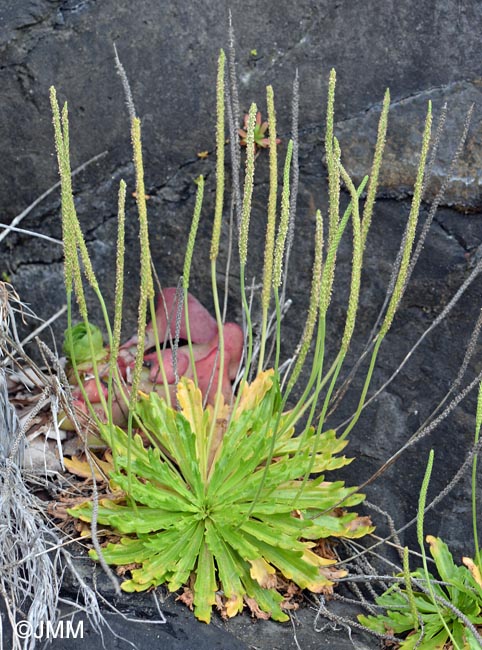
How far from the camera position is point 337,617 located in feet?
6.70

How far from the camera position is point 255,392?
241cm

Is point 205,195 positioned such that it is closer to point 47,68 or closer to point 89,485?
point 47,68

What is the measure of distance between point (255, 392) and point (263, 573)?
586 millimetres

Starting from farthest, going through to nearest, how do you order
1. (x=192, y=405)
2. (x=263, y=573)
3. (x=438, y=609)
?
1. (x=192, y=405)
2. (x=263, y=573)
3. (x=438, y=609)

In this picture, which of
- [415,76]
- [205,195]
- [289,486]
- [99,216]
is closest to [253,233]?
[205,195]

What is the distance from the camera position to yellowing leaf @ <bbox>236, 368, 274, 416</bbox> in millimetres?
2398

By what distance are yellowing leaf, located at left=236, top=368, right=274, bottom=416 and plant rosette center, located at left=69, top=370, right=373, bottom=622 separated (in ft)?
0.23

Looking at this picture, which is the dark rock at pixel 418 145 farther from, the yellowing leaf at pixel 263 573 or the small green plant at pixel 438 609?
the yellowing leaf at pixel 263 573

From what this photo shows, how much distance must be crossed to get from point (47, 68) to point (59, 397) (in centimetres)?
123

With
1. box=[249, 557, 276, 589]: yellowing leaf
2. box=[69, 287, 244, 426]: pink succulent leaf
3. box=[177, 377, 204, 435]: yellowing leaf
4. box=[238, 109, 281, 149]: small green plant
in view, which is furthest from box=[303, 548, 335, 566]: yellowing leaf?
box=[238, 109, 281, 149]: small green plant

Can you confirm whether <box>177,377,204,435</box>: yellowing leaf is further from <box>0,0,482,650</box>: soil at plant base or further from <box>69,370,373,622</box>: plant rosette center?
<box>0,0,482,650</box>: soil at plant base

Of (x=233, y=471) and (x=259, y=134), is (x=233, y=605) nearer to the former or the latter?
(x=233, y=471)

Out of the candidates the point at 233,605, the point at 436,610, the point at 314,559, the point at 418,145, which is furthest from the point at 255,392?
the point at 418,145

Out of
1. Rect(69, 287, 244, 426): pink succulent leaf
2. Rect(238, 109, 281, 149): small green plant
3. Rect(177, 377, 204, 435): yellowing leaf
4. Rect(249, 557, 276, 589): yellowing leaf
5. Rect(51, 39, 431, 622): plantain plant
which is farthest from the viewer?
Rect(238, 109, 281, 149): small green plant
